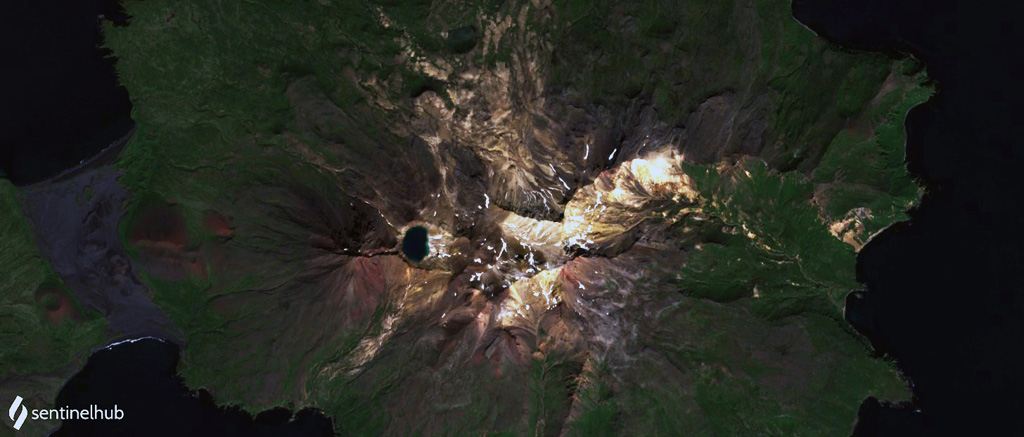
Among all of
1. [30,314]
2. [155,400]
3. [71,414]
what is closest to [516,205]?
[155,400]

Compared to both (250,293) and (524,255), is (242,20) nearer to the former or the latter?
(250,293)

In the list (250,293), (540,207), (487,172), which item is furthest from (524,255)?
(250,293)

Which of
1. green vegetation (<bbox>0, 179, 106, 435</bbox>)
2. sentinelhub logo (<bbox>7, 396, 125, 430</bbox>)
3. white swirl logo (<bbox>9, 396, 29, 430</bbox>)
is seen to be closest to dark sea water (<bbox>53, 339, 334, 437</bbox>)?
sentinelhub logo (<bbox>7, 396, 125, 430</bbox>)

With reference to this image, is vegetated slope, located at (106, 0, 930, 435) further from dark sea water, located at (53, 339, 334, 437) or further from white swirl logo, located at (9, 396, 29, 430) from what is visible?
white swirl logo, located at (9, 396, 29, 430)

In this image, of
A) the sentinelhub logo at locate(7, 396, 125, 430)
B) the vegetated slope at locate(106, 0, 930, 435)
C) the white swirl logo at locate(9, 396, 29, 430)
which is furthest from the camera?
the sentinelhub logo at locate(7, 396, 125, 430)

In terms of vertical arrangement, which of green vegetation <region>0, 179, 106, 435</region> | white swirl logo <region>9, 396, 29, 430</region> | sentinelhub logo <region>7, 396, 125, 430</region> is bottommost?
sentinelhub logo <region>7, 396, 125, 430</region>

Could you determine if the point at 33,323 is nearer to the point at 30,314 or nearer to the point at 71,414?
the point at 30,314
